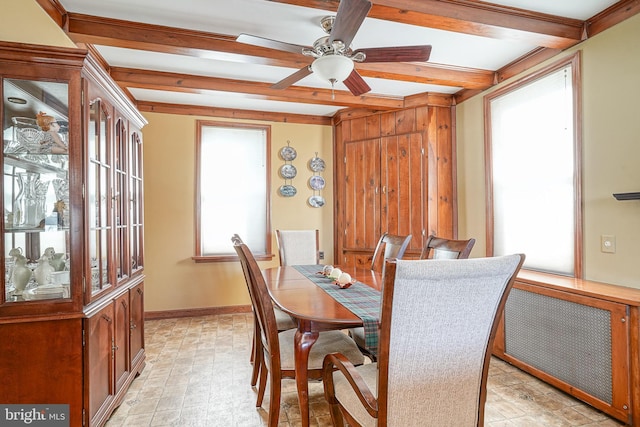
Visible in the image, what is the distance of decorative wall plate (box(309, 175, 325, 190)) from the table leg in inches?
118

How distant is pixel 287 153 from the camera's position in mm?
4375

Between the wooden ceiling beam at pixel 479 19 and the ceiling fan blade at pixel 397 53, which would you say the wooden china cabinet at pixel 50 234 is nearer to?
the wooden ceiling beam at pixel 479 19

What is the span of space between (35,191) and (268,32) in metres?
1.81

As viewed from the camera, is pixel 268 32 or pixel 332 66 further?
pixel 268 32

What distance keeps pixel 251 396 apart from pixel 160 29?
2622mm

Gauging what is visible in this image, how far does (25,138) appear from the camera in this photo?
1661 mm

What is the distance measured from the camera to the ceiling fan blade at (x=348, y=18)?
1.55m

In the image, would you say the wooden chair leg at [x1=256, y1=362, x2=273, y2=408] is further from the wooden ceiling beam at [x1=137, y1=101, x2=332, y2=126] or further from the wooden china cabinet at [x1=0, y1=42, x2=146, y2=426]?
the wooden ceiling beam at [x1=137, y1=101, x2=332, y2=126]

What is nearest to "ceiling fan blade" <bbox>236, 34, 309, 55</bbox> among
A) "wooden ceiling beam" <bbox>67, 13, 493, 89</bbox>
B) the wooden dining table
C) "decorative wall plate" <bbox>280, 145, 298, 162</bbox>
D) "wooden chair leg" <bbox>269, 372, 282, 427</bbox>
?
"wooden ceiling beam" <bbox>67, 13, 493, 89</bbox>

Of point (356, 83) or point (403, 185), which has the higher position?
point (356, 83)

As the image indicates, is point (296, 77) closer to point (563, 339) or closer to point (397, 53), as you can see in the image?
point (397, 53)

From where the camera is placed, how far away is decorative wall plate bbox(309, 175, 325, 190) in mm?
4453

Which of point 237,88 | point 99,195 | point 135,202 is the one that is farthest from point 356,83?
point 135,202

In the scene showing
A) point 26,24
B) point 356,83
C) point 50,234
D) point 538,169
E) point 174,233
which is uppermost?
point 26,24
